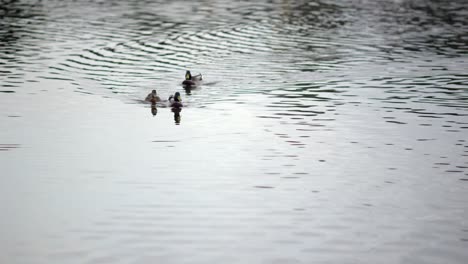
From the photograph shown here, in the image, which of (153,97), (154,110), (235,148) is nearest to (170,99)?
(153,97)

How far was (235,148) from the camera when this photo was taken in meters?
31.2

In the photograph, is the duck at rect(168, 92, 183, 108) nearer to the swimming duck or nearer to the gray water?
the gray water

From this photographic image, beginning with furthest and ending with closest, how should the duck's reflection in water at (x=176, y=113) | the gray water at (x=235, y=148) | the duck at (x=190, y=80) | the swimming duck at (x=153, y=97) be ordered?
1. the duck at (x=190, y=80)
2. the swimming duck at (x=153, y=97)
3. the duck's reflection in water at (x=176, y=113)
4. the gray water at (x=235, y=148)

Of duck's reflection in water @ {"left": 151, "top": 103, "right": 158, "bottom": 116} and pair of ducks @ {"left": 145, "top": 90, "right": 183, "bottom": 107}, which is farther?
pair of ducks @ {"left": 145, "top": 90, "right": 183, "bottom": 107}

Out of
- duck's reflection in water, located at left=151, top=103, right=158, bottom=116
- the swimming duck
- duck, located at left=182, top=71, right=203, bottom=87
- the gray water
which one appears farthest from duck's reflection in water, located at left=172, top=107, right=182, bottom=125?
duck, located at left=182, top=71, right=203, bottom=87

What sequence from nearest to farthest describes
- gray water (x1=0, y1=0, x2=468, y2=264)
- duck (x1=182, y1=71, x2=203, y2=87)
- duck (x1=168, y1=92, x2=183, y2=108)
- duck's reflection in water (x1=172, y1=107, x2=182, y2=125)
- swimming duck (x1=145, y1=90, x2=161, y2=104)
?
1. gray water (x1=0, y1=0, x2=468, y2=264)
2. duck's reflection in water (x1=172, y1=107, x2=182, y2=125)
3. duck (x1=168, y1=92, x2=183, y2=108)
4. swimming duck (x1=145, y1=90, x2=161, y2=104)
5. duck (x1=182, y1=71, x2=203, y2=87)

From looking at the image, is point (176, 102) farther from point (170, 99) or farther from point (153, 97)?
point (153, 97)

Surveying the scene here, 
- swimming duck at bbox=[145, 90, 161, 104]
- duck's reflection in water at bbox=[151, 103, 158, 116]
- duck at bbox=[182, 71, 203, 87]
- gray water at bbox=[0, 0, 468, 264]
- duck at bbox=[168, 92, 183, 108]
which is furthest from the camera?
duck at bbox=[182, 71, 203, 87]

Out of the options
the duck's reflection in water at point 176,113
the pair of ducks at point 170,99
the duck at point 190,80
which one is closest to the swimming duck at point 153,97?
the pair of ducks at point 170,99

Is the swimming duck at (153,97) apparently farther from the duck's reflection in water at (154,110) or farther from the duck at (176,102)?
the duck at (176,102)

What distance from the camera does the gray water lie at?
71.6 feet

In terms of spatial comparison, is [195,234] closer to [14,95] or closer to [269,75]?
[14,95]

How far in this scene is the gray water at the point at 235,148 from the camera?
21828 mm

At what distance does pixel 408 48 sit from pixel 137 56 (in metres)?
18.1
